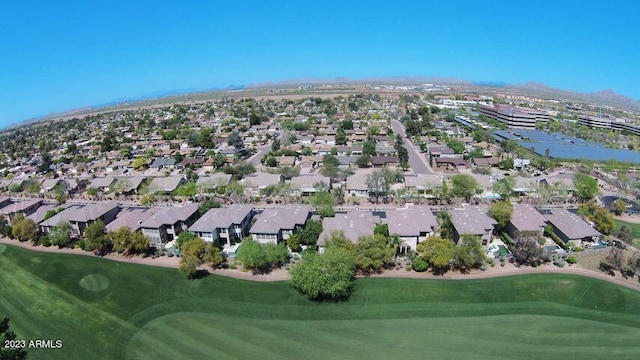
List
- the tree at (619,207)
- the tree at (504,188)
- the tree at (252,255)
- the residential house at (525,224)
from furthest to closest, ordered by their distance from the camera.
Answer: the tree at (504,188), the tree at (619,207), the residential house at (525,224), the tree at (252,255)

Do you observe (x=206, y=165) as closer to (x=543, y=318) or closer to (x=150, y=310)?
(x=150, y=310)

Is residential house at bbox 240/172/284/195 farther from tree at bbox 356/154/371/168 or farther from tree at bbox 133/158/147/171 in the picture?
tree at bbox 133/158/147/171

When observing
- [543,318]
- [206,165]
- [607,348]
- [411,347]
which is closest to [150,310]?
[411,347]

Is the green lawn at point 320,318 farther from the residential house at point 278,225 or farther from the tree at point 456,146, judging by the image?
the tree at point 456,146

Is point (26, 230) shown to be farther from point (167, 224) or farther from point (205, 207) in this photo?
point (205, 207)

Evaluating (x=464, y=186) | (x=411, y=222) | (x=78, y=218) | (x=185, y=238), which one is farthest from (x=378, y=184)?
(x=78, y=218)

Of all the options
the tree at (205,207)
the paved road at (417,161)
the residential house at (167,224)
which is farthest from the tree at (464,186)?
the residential house at (167,224)

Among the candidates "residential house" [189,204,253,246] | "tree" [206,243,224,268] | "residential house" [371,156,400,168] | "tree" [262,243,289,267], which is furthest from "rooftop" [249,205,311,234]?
"residential house" [371,156,400,168]
